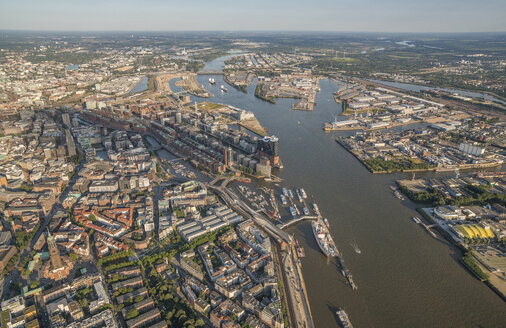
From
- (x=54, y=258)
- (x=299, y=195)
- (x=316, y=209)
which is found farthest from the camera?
(x=299, y=195)

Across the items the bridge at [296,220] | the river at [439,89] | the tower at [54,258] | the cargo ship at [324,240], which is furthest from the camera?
the river at [439,89]

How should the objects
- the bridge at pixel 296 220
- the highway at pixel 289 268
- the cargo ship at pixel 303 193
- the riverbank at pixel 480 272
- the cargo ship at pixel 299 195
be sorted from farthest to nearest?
the cargo ship at pixel 303 193 < the cargo ship at pixel 299 195 < the bridge at pixel 296 220 < the riverbank at pixel 480 272 < the highway at pixel 289 268

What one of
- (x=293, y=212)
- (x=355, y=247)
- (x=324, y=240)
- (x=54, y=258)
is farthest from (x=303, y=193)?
(x=54, y=258)

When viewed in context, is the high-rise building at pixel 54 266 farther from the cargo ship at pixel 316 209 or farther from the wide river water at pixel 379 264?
the cargo ship at pixel 316 209

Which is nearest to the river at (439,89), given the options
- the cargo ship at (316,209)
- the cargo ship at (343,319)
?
the cargo ship at (316,209)

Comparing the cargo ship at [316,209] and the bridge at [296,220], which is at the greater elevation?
the cargo ship at [316,209]

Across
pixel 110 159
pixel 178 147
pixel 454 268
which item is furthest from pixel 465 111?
pixel 110 159

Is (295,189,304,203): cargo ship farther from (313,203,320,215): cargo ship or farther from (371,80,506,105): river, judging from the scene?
(371,80,506,105): river

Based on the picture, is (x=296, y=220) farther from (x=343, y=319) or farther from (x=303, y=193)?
(x=343, y=319)
